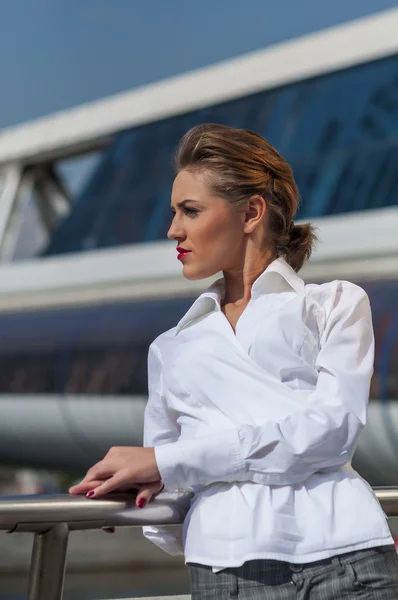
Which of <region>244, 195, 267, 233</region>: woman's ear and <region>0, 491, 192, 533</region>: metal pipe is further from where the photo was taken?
<region>244, 195, 267, 233</region>: woman's ear

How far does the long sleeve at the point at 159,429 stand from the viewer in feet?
7.27

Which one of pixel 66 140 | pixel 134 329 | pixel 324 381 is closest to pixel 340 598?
pixel 324 381

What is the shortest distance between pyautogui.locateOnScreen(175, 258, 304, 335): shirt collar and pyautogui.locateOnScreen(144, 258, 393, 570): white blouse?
11 millimetres

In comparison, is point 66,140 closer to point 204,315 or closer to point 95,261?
point 95,261

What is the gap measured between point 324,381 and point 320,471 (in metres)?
0.18

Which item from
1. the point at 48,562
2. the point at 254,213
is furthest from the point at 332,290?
the point at 48,562

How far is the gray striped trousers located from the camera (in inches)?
74.7

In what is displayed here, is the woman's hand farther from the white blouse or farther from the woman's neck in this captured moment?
the woman's neck

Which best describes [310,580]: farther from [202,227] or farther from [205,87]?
[205,87]

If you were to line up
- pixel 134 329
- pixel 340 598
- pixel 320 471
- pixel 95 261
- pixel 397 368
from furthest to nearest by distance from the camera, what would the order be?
1. pixel 95 261
2. pixel 134 329
3. pixel 397 368
4. pixel 320 471
5. pixel 340 598

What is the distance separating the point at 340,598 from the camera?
6.21ft

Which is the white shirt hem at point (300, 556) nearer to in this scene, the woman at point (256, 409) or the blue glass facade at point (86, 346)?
Answer: the woman at point (256, 409)

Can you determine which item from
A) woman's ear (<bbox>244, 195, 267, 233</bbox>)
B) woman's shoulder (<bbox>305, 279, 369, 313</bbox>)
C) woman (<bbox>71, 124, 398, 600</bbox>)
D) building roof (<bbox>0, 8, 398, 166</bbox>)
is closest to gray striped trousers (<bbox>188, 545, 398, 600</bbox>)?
woman (<bbox>71, 124, 398, 600</bbox>)

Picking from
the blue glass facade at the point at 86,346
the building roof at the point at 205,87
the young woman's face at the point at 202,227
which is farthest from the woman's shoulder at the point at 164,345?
the building roof at the point at 205,87
